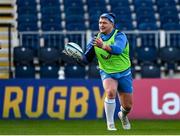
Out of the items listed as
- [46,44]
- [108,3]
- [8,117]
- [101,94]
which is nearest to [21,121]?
[8,117]

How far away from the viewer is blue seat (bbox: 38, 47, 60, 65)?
815 inches

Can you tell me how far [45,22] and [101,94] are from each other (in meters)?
5.42

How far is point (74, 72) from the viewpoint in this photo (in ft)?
67.4

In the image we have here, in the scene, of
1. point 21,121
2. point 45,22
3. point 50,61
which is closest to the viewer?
point 21,121

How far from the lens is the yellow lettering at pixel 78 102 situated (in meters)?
17.5

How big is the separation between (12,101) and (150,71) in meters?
4.68

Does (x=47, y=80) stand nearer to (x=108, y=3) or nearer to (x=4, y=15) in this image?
Result: (x=4, y=15)

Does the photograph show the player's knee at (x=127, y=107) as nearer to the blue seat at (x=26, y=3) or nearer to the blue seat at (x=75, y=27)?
the blue seat at (x=75, y=27)

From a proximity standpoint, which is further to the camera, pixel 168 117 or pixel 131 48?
pixel 131 48

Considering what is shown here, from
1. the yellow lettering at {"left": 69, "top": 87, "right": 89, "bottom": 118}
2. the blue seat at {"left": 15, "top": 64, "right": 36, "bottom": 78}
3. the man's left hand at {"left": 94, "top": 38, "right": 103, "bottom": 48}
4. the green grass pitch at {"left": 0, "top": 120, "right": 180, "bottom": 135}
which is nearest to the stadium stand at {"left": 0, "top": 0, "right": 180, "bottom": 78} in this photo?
the blue seat at {"left": 15, "top": 64, "right": 36, "bottom": 78}

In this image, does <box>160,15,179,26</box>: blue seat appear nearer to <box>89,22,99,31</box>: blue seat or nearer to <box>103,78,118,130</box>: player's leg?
<box>89,22,99,31</box>: blue seat

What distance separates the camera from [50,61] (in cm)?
2086

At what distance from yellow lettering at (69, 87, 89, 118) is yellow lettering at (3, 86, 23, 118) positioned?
122 cm

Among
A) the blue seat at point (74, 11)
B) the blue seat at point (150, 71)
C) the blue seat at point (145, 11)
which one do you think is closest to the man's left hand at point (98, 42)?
the blue seat at point (150, 71)
